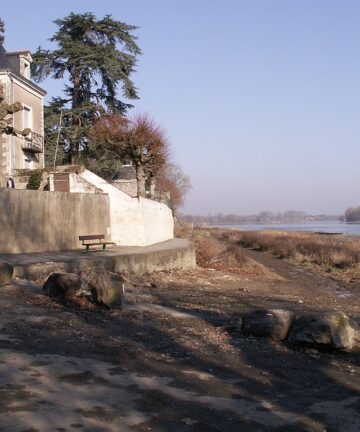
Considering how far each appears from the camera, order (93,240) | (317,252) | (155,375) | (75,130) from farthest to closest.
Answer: (317,252) → (75,130) → (93,240) → (155,375)

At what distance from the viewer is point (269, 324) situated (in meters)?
8.19

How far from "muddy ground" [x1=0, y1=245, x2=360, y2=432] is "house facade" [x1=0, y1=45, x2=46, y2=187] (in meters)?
20.8

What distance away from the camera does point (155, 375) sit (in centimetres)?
589

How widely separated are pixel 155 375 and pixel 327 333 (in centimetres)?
284

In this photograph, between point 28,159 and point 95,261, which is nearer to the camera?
point 95,261

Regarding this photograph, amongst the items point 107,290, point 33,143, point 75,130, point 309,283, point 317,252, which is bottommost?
point 309,283

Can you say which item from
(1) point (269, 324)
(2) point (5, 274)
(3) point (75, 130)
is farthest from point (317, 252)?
(1) point (269, 324)

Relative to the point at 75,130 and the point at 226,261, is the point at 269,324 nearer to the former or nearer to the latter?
the point at 226,261

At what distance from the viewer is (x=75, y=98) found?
37750 millimetres

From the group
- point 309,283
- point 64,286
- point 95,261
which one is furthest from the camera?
point 309,283

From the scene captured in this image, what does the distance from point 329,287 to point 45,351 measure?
64.4ft

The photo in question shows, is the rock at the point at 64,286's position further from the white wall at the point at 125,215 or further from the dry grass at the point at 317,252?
the dry grass at the point at 317,252

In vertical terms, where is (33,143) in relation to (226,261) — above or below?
above

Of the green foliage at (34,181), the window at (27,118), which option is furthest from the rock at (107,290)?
the window at (27,118)
